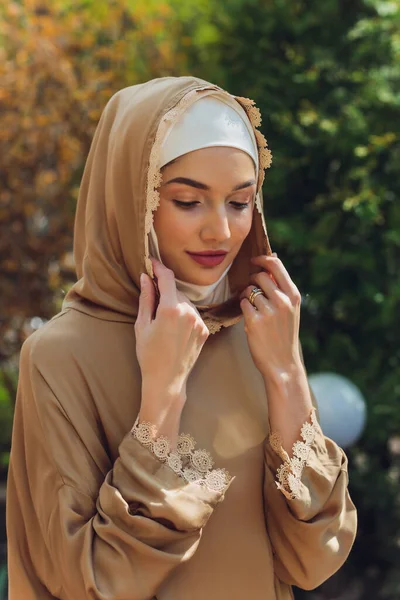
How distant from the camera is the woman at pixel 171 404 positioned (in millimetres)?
1520

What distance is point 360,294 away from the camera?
425 centimetres

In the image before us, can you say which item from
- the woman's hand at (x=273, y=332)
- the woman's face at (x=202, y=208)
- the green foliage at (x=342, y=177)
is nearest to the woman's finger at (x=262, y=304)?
the woman's hand at (x=273, y=332)

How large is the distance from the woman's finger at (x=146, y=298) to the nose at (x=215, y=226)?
0.13 metres

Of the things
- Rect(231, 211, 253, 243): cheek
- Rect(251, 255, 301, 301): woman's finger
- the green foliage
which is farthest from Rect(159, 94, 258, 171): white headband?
the green foliage

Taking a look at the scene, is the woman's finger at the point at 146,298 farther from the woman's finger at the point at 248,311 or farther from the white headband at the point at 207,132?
the woman's finger at the point at 248,311

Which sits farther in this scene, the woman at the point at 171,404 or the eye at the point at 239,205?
the eye at the point at 239,205

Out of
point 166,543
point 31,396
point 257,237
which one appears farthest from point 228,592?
point 257,237

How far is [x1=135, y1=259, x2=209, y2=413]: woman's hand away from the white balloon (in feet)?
6.68

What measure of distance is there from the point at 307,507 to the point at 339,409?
1993 mm

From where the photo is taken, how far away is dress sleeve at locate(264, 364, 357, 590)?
1.66 m

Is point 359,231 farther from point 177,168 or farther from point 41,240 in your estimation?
point 177,168

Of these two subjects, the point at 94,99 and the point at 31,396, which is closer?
the point at 31,396

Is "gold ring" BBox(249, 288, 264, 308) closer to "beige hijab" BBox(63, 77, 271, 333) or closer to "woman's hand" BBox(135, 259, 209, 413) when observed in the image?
"beige hijab" BBox(63, 77, 271, 333)

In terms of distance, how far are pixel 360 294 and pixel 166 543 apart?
9.47 feet
